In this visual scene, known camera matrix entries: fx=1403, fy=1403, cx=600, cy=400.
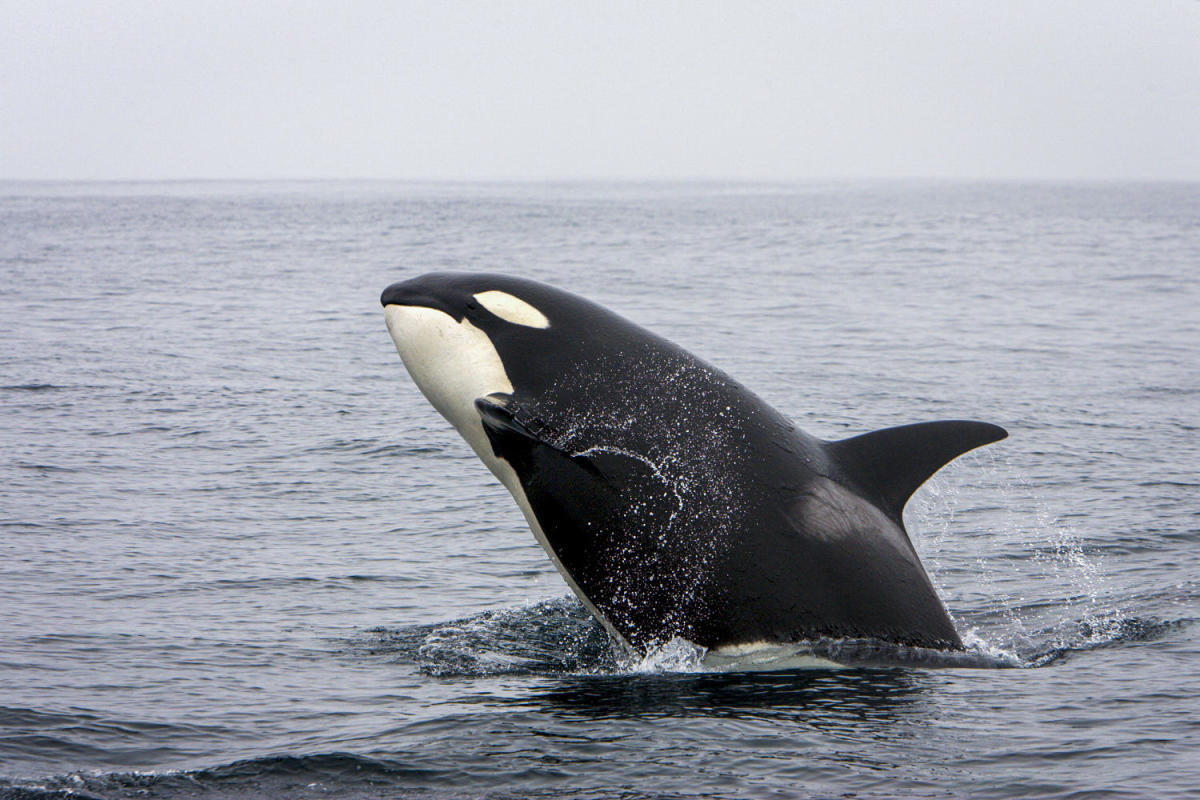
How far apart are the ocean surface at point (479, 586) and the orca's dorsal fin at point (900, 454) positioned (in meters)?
1.16

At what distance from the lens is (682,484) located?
31.1 ft

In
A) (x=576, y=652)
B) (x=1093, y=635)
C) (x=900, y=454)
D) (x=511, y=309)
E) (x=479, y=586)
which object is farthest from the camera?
(x=479, y=586)

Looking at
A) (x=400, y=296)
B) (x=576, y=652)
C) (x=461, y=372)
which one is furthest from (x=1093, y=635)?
(x=400, y=296)

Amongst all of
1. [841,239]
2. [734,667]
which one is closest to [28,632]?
[734,667]

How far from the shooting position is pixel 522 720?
28.8 ft

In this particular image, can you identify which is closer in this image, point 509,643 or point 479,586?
point 509,643

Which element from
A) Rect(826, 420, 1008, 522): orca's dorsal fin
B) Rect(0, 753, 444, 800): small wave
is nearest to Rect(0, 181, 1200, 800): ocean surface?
Rect(0, 753, 444, 800): small wave

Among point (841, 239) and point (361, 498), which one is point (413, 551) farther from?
point (841, 239)

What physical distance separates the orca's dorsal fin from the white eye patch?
2258mm

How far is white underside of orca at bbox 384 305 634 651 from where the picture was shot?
9898 mm

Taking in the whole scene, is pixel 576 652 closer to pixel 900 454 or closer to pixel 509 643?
pixel 509 643

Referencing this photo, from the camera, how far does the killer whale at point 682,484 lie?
9352 mm

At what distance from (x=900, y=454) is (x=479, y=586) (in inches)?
185

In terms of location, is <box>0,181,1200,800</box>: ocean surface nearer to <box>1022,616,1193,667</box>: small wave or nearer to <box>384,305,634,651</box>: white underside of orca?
<box>1022,616,1193,667</box>: small wave
